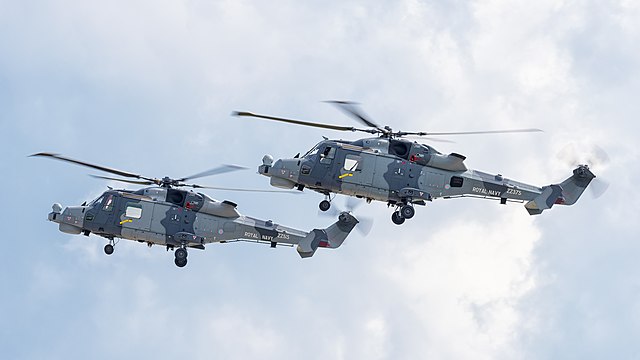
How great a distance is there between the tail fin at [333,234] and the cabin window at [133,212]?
364 inches

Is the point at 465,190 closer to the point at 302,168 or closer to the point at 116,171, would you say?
the point at 302,168

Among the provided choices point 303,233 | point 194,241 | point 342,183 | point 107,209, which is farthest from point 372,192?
point 107,209

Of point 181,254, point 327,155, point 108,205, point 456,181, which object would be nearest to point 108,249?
point 108,205

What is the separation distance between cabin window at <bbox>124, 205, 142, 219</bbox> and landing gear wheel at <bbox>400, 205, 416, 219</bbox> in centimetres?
1456

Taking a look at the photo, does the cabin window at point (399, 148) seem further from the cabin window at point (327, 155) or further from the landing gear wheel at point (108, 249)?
the landing gear wheel at point (108, 249)

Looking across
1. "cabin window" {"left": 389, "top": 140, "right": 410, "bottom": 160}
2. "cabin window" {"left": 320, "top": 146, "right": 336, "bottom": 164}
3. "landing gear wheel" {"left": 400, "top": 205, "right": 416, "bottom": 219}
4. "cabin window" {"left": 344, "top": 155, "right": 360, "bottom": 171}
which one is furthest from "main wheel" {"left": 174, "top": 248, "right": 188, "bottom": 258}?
"cabin window" {"left": 389, "top": 140, "right": 410, "bottom": 160}

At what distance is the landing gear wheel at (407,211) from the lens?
63062mm

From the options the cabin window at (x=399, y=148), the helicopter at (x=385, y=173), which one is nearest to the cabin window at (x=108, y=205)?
the helicopter at (x=385, y=173)

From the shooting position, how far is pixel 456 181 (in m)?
63.9

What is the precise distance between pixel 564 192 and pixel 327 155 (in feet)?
45.2

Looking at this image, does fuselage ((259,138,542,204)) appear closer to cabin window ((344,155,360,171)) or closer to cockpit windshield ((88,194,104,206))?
cabin window ((344,155,360,171))

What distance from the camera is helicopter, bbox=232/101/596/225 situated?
63062 millimetres

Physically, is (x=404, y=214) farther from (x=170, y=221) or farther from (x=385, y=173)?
(x=170, y=221)

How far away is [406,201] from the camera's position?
63.3 meters
